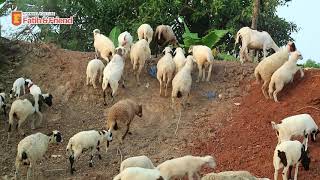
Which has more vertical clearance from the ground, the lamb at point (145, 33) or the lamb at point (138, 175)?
the lamb at point (145, 33)

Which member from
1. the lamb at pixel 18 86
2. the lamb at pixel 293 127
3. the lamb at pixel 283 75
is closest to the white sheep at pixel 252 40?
the lamb at pixel 283 75

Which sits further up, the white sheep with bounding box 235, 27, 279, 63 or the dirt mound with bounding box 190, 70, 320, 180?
the white sheep with bounding box 235, 27, 279, 63

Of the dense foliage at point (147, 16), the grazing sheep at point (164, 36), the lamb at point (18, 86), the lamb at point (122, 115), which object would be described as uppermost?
the dense foliage at point (147, 16)

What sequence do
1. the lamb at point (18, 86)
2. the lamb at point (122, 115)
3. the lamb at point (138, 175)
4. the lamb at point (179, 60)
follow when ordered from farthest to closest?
the lamb at point (179, 60)
the lamb at point (18, 86)
the lamb at point (122, 115)
the lamb at point (138, 175)

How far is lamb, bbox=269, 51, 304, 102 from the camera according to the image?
13961 millimetres

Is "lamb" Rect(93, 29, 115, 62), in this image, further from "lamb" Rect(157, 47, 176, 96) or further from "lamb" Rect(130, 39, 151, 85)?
"lamb" Rect(157, 47, 176, 96)

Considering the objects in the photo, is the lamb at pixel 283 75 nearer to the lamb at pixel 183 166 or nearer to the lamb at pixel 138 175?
the lamb at pixel 183 166

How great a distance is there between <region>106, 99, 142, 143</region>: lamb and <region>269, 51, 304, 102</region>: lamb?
10.6 ft

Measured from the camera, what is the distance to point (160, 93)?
15078 mm

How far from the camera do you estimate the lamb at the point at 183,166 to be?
1054 cm

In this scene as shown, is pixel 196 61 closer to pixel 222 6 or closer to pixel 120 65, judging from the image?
pixel 120 65

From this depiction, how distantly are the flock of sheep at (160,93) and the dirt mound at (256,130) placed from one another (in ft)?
1.07

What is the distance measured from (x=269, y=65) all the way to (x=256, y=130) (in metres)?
2.00

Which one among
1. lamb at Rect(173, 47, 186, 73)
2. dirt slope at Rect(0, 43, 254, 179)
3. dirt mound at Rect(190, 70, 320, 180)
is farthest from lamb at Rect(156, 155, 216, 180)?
lamb at Rect(173, 47, 186, 73)
